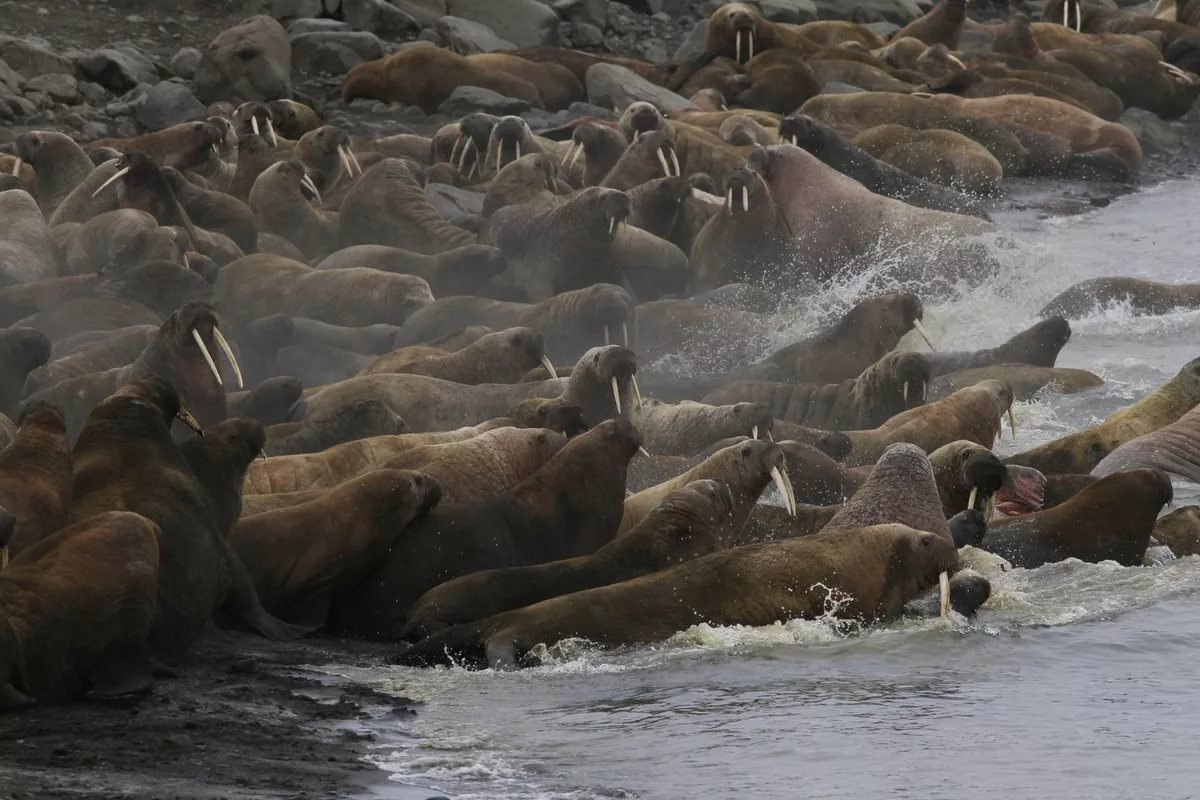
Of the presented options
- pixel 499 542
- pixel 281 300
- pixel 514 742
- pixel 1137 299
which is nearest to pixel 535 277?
pixel 281 300

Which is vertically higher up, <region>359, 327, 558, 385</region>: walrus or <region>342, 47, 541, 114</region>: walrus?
<region>342, 47, 541, 114</region>: walrus

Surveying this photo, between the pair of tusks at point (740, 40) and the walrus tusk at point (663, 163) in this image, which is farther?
the pair of tusks at point (740, 40)

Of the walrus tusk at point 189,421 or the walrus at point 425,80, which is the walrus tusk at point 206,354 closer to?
the walrus tusk at point 189,421

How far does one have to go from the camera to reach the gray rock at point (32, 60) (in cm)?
2109

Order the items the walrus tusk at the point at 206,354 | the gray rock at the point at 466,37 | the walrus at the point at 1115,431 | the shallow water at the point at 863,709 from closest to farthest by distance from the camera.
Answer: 1. the shallow water at the point at 863,709
2. the walrus tusk at the point at 206,354
3. the walrus at the point at 1115,431
4. the gray rock at the point at 466,37

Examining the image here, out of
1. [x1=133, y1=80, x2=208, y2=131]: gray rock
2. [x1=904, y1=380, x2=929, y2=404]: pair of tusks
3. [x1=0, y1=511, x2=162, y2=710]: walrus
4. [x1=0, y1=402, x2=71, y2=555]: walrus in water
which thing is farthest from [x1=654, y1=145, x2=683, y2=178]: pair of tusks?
[x1=0, y1=511, x2=162, y2=710]: walrus

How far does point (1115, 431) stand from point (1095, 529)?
253cm

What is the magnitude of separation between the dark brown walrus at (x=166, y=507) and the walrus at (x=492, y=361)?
380cm

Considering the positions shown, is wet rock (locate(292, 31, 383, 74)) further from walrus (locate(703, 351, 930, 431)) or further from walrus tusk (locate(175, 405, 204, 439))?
walrus tusk (locate(175, 405, 204, 439))

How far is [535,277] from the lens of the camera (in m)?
15.1

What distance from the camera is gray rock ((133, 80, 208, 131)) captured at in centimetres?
2022

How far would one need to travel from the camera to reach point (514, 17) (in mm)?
25984

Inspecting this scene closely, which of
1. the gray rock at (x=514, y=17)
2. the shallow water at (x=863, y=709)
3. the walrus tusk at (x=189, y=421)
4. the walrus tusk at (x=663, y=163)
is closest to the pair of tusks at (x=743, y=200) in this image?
the walrus tusk at (x=663, y=163)

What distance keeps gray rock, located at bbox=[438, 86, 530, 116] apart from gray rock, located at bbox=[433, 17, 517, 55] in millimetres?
2604
